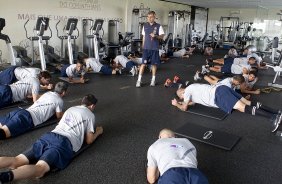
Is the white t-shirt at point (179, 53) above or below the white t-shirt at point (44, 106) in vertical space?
above

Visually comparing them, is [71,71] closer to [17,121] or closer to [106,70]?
[106,70]

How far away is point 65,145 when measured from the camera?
2.16 metres

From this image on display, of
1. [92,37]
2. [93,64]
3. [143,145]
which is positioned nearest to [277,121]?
[143,145]

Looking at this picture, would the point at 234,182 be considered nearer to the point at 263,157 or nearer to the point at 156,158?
the point at 263,157

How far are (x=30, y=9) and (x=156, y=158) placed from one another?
585 centimetres

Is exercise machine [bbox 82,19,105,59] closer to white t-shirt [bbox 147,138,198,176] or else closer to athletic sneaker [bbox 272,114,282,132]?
athletic sneaker [bbox 272,114,282,132]

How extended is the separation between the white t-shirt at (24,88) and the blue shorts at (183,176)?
244 cm

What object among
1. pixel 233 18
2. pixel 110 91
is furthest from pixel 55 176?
pixel 233 18

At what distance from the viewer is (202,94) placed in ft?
11.9

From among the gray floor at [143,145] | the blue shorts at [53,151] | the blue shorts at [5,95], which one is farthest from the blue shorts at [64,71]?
the blue shorts at [53,151]

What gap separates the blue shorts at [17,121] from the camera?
2.61m

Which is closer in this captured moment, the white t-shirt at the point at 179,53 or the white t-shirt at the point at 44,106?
the white t-shirt at the point at 44,106

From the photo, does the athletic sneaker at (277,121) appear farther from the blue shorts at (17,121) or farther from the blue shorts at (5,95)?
the blue shorts at (5,95)

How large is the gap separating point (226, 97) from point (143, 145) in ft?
4.41
